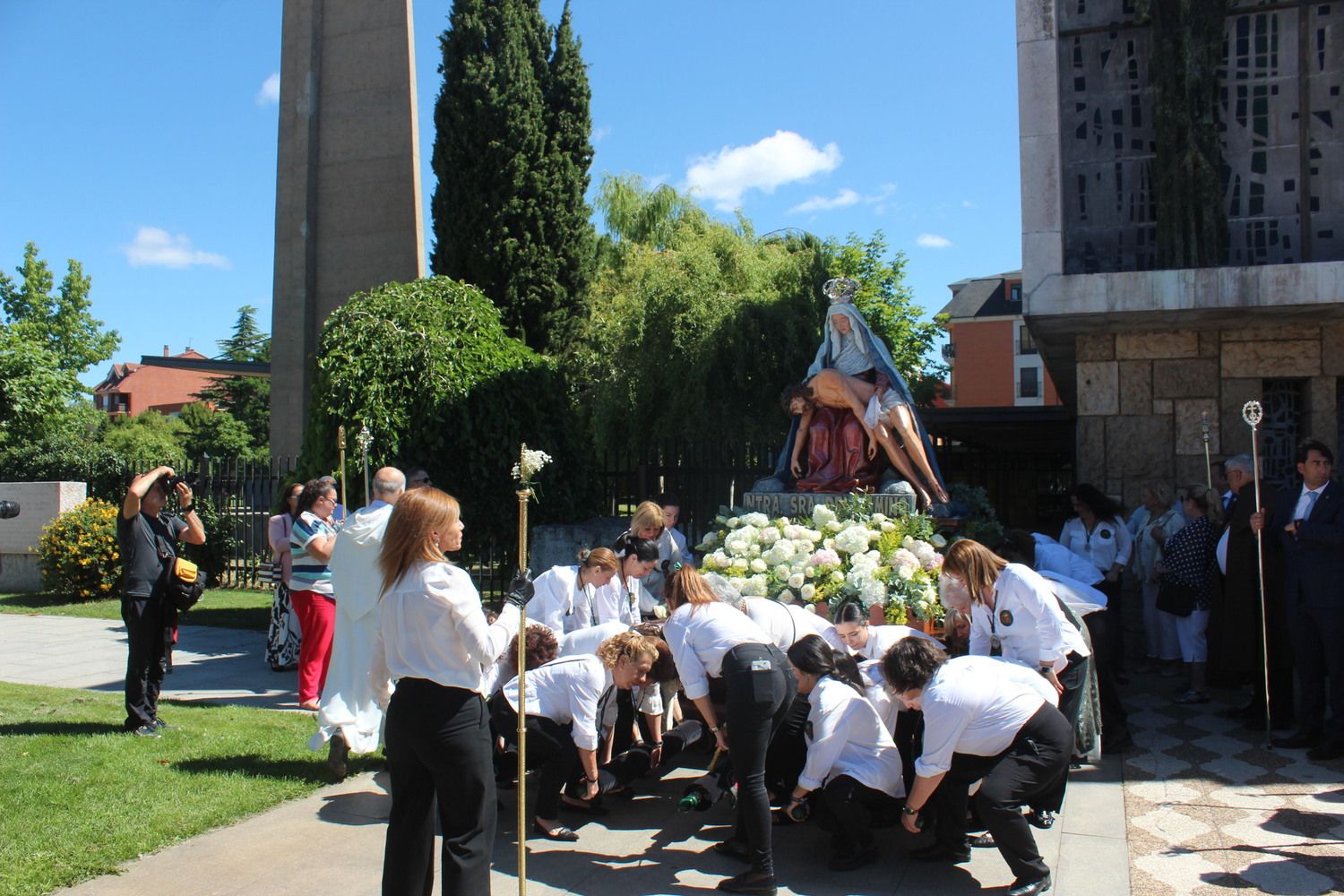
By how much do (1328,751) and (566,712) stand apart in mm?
4570

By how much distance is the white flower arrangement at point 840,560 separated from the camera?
6.70 meters

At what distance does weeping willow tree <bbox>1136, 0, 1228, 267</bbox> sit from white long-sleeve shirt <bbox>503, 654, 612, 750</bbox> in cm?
760

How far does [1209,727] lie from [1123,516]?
323 cm

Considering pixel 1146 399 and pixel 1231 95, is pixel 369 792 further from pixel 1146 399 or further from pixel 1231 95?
pixel 1231 95

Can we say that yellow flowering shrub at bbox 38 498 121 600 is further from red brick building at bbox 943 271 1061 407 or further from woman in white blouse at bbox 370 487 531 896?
red brick building at bbox 943 271 1061 407

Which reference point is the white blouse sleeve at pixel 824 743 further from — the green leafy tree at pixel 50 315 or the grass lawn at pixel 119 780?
the green leafy tree at pixel 50 315

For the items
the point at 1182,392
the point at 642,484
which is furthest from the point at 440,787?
the point at 1182,392

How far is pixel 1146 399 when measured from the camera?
33.0 feet

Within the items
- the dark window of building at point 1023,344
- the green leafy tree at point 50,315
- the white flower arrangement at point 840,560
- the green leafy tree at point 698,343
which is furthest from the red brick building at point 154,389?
the white flower arrangement at point 840,560

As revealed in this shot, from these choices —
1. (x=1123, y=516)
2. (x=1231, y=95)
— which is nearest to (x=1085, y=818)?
(x=1123, y=516)

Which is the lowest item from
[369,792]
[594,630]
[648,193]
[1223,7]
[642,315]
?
[369,792]

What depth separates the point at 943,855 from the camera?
4.82 m

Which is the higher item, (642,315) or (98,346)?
(98,346)

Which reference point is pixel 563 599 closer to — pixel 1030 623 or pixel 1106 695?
pixel 1030 623
